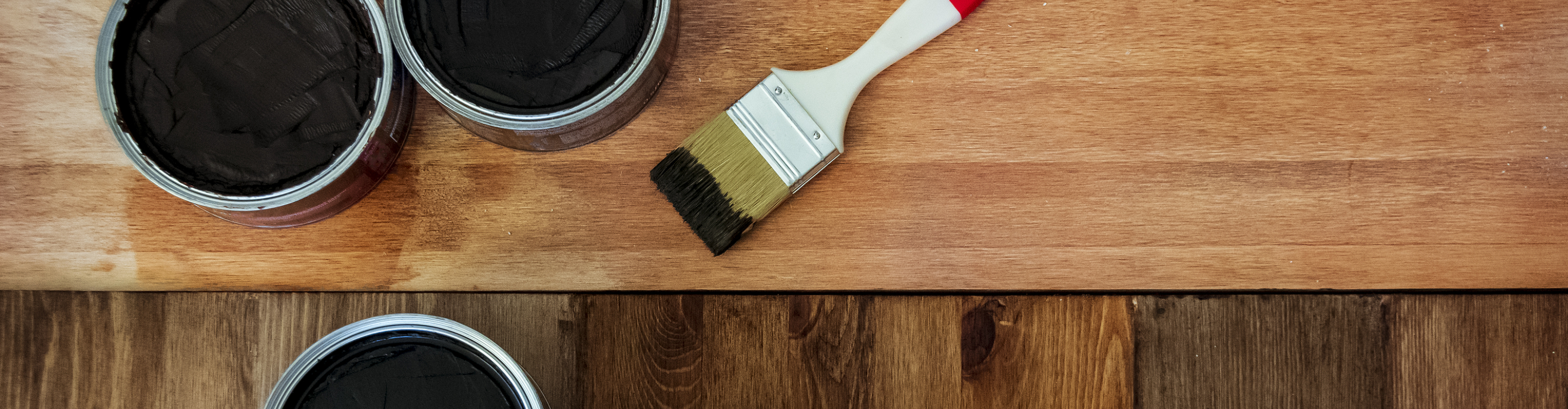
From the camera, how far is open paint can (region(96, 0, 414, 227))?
66cm

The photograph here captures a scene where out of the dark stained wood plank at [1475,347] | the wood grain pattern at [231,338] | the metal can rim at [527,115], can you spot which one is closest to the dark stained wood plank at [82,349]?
the wood grain pattern at [231,338]

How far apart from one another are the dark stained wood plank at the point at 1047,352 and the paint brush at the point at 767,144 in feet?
0.67

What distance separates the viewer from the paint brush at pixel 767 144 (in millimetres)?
690

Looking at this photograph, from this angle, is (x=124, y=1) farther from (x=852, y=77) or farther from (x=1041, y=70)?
(x=1041, y=70)

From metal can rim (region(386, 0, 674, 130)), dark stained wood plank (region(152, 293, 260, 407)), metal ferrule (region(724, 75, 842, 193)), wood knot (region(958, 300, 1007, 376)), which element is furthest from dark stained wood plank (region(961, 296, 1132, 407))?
dark stained wood plank (region(152, 293, 260, 407))

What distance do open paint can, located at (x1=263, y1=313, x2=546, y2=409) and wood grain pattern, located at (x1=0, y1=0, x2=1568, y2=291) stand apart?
8cm

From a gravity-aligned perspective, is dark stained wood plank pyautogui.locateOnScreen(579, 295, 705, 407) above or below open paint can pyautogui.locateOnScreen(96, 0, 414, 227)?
below

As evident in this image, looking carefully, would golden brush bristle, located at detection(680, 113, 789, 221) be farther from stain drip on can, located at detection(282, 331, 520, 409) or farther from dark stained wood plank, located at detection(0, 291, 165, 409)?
dark stained wood plank, located at detection(0, 291, 165, 409)

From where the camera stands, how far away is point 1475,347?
29.2 inches

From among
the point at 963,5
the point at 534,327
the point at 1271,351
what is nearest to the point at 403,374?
the point at 534,327

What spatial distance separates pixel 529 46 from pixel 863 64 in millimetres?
283

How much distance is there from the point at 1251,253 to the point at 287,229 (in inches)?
34.4

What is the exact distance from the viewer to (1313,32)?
2.41 ft

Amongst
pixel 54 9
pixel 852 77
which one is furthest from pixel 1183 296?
pixel 54 9
